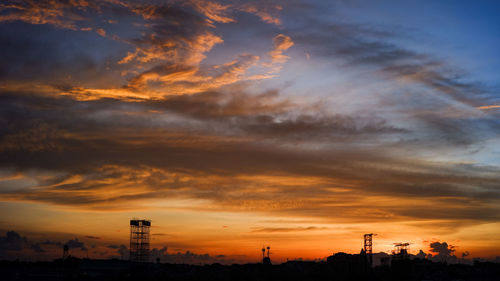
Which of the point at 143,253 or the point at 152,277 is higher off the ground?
the point at 143,253

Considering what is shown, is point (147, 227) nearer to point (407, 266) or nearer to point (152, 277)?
point (152, 277)

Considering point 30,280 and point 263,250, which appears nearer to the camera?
point 30,280

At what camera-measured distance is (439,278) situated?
180 metres

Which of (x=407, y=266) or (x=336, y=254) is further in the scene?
(x=336, y=254)

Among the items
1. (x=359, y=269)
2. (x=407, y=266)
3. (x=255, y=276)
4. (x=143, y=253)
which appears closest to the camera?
(x=143, y=253)

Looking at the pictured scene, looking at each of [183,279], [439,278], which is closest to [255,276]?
[183,279]

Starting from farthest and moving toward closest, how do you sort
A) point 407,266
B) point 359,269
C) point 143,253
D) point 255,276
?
point 255,276 < point 359,269 < point 407,266 < point 143,253

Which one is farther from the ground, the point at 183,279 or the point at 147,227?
the point at 147,227

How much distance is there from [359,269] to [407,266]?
19238mm

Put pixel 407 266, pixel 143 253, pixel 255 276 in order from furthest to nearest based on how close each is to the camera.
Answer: pixel 255 276, pixel 407 266, pixel 143 253

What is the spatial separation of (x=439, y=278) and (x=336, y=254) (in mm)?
38854

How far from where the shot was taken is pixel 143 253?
13850 centimetres

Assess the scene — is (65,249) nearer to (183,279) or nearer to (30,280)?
(30,280)

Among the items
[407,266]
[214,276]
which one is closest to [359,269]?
[407,266]
